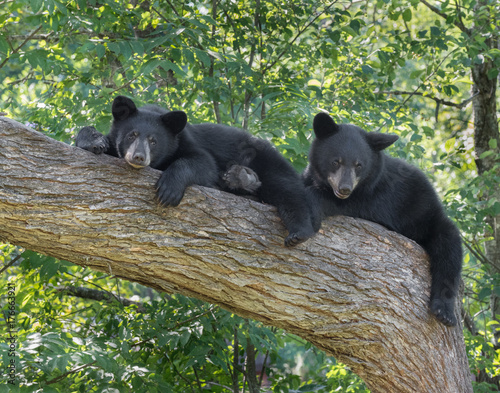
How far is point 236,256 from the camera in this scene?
3406 millimetres

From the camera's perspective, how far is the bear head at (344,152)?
4.47 metres

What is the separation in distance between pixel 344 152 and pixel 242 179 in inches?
38.2

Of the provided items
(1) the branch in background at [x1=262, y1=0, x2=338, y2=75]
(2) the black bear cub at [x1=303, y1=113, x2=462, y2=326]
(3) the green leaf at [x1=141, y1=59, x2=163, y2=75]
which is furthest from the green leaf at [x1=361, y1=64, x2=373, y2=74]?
(3) the green leaf at [x1=141, y1=59, x2=163, y2=75]

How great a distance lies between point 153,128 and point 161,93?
274cm

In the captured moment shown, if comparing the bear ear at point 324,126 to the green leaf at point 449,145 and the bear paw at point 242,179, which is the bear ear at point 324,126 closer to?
the bear paw at point 242,179

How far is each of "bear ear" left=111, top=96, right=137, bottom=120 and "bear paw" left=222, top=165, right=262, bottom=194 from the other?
92cm

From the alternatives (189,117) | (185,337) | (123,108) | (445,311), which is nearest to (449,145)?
(189,117)

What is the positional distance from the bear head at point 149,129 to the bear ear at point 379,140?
1657 mm

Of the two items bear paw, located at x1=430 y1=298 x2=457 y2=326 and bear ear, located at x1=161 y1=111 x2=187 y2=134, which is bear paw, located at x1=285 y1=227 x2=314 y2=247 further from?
bear ear, located at x1=161 y1=111 x2=187 y2=134

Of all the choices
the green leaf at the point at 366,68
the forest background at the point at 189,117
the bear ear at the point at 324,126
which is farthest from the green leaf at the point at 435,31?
the bear ear at the point at 324,126

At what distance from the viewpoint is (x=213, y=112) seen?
22.4ft

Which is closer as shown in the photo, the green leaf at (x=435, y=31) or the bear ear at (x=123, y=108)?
the bear ear at (x=123, y=108)

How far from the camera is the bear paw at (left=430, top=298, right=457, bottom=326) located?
3.77 m

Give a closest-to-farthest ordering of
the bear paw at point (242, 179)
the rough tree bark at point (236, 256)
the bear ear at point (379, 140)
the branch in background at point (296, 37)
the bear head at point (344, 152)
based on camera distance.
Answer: the rough tree bark at point (236, 256), the bear paw at point (242, 179), the bear head at point (344, 152), the bear ear at point (379, 140), the branch in background at point (296, 37)
